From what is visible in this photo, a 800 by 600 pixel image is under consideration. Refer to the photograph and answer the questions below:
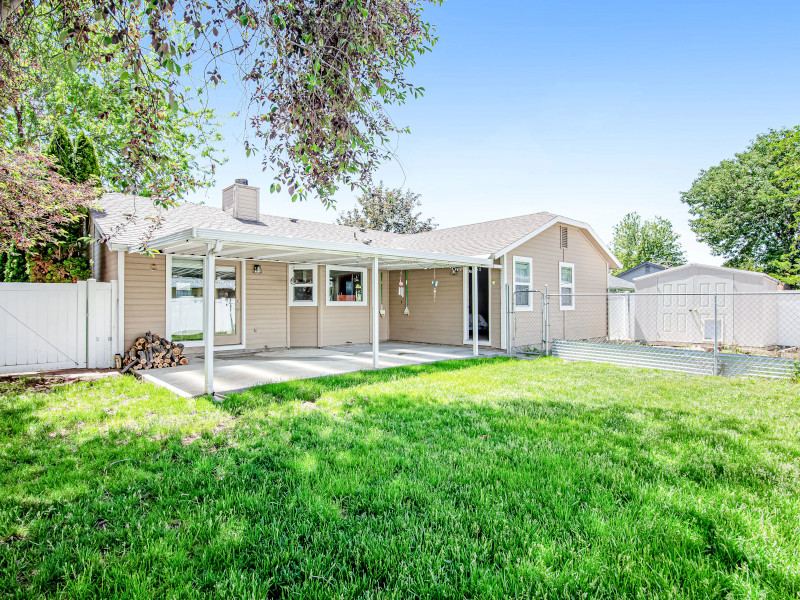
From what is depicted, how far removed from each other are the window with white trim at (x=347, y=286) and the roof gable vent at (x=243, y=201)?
2611mm

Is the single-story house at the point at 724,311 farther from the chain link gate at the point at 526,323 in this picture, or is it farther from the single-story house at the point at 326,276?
the chain link gate at the point at 526,323

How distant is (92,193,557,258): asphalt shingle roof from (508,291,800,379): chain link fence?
1965mm

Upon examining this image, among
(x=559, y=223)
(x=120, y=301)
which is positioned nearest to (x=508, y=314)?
(x=559, y=223)

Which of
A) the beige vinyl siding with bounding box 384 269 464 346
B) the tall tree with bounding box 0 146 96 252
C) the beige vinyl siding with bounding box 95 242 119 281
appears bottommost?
the beige vinyl siding with bounding box 384 269 464 346

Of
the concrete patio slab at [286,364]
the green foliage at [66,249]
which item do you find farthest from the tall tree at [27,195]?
the concrete patio slab at [286,364]

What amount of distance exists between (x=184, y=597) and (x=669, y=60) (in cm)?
1097

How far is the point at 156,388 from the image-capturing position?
242 inches

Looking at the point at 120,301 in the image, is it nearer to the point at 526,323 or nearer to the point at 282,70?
the point at 282,70

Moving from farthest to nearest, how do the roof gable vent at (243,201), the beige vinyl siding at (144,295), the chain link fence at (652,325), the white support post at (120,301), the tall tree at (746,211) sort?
the tall tree at (746,211) → the roof gable vent at (243,201) → the chain link fence at (652,325) → the beige vinyl siding at (144,295) → the white support post at (120,301)

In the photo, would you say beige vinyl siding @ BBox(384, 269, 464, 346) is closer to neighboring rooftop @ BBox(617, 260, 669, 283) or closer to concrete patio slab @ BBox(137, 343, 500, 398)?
concrete patio slab @ BBox(137, 343, 500, 398)

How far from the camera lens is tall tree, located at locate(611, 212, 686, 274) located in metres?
36.2

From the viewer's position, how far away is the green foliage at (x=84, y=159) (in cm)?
1082

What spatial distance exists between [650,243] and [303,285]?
3592 centimetres

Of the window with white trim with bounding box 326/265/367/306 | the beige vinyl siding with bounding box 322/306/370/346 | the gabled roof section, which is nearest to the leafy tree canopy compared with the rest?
the gabled roof section
